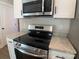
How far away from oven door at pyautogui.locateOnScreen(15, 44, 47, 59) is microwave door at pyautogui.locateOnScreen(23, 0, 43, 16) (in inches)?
26.6

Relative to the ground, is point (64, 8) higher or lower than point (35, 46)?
higher

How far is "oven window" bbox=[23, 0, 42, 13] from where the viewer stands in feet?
4.42

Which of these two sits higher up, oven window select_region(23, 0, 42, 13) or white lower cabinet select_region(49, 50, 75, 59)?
oven window select_region(23, 0, 42, 13)

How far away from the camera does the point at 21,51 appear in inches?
50.1

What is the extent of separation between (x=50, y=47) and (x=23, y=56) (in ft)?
1.88

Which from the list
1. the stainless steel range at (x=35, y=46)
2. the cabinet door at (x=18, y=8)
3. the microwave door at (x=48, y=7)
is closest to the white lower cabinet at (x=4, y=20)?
the cabinet door at (x=18, y=8)

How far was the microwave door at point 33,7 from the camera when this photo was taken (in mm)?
1343

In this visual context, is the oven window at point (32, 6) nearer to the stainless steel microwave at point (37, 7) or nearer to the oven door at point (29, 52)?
the stainless steel microwave at point (37, 7)

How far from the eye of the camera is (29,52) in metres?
1.17

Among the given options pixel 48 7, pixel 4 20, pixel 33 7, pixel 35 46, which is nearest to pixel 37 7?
pixel 33 7

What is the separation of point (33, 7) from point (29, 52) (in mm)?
857

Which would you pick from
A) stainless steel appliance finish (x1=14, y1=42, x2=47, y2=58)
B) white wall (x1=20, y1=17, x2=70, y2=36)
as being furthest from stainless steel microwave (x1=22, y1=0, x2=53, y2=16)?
stainless steel appliance finish (x1=14, y1=42, x2=47, y2=58)

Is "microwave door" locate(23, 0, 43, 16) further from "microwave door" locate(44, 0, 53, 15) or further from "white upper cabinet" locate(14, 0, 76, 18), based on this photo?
"white upper cabinet" locate(14, 0, 76, 18)

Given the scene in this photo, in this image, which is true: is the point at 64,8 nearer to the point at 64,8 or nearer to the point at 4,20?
the point at 64,8
